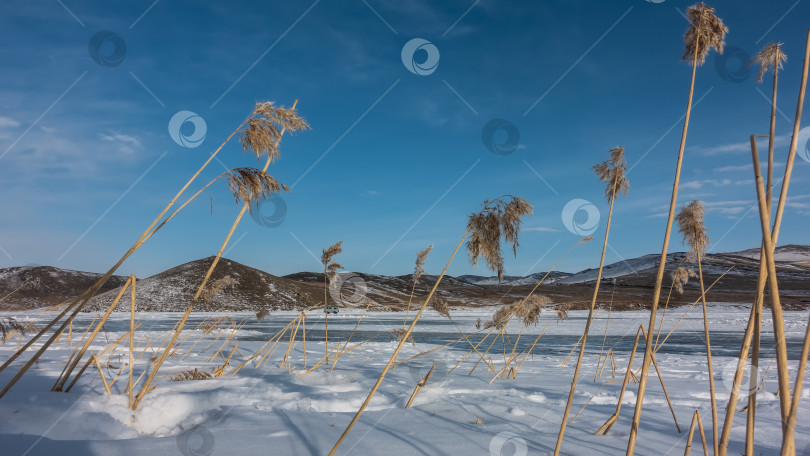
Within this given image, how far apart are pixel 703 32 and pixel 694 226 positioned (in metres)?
1.62

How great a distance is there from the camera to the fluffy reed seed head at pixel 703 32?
190cm

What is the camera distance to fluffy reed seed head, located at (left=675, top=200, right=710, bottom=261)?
3.03 m

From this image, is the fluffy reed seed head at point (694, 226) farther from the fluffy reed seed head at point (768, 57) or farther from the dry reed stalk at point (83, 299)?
the dry reed stalk at point (83, 299)

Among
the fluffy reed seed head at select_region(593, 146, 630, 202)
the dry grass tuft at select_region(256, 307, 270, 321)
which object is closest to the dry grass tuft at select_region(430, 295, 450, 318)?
the fluffy reed seed head at select_region(593, 146, 630, 202)

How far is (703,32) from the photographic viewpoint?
1.90 metres

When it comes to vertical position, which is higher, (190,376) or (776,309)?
(776,309)

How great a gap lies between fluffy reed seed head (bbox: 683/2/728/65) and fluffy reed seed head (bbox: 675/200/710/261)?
142 cm

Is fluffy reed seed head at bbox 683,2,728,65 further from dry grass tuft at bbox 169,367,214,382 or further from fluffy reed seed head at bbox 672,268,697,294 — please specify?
dry grass tuft at bbox 169,367,214,382

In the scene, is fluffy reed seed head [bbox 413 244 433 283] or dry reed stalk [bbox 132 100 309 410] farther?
fluffy reed seed head [bbox 413 244 433 283]

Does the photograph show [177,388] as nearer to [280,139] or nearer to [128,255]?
[128,255]

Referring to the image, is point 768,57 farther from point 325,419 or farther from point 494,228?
point 325,419

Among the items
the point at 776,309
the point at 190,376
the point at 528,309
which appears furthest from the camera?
the point at 528,309

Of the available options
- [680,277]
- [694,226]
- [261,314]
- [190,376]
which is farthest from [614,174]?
[261,314]

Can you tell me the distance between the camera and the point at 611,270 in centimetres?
13762
